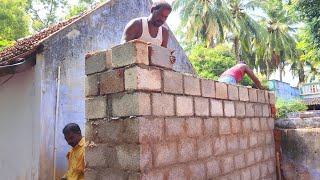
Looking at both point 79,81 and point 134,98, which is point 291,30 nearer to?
point 79,81

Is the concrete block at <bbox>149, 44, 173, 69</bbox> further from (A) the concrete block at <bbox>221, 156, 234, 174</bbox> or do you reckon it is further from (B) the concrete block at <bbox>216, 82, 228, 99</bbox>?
(A) the concrete block at <bbox>221, 156, 234, 174</bbox>

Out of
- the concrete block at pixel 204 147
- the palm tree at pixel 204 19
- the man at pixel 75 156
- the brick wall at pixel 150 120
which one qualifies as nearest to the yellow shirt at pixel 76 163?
the man at pixel 75 156

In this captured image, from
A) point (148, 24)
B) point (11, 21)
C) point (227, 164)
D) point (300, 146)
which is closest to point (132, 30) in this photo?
point (148, 24)

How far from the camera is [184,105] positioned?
247 cm

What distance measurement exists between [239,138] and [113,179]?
1651 millimetres

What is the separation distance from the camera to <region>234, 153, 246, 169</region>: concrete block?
10.3ft

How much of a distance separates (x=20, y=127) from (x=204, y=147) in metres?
4.34

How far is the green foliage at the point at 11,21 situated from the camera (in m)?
11.0

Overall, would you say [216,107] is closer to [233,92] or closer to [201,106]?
[201,106]

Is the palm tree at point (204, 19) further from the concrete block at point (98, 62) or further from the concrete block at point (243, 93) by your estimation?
the concrete block at point (98, 62)

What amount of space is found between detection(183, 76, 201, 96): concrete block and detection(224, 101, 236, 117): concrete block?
0.54 m

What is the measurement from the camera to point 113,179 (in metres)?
2.16

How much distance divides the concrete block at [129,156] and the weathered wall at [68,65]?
3383 millimetres

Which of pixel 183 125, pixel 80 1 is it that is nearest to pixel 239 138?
pixel 183 125
